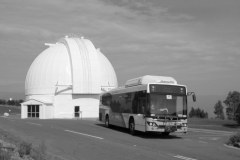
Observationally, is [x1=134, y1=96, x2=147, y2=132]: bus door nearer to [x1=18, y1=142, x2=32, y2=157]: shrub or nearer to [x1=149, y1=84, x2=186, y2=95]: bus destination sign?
[x1=149, y1=84, x2=186, y2=95]: bus destination sign

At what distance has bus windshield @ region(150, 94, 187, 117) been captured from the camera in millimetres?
19016

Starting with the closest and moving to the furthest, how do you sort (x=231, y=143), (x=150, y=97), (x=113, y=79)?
(x=231, y=143) → (x=150, y=97) → (x=113, y=79)

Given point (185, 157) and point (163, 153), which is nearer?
point (185, 157)

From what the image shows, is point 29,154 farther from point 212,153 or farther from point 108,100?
point 108,100

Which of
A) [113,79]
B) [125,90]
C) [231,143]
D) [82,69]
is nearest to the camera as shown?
[231,143]

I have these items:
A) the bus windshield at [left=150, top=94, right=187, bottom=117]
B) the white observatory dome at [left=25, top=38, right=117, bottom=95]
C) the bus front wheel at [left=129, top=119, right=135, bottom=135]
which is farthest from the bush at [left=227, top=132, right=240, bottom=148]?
the white observatory dome at [left=25, top=38, right=117, bottom=95]

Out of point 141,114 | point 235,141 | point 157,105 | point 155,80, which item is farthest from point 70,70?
point 235,141

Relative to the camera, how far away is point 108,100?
86.3 feet

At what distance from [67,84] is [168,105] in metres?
38.9

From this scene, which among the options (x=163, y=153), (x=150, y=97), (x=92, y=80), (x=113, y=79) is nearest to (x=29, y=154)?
(x=163, y=153)

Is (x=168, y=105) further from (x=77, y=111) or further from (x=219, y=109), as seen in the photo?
(x=219, y=109)

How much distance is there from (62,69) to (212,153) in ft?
148

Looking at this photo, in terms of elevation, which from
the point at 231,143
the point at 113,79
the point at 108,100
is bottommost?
the point at 231,143

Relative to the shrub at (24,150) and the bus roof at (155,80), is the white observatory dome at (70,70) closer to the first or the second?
the bus roof at (155,80)
